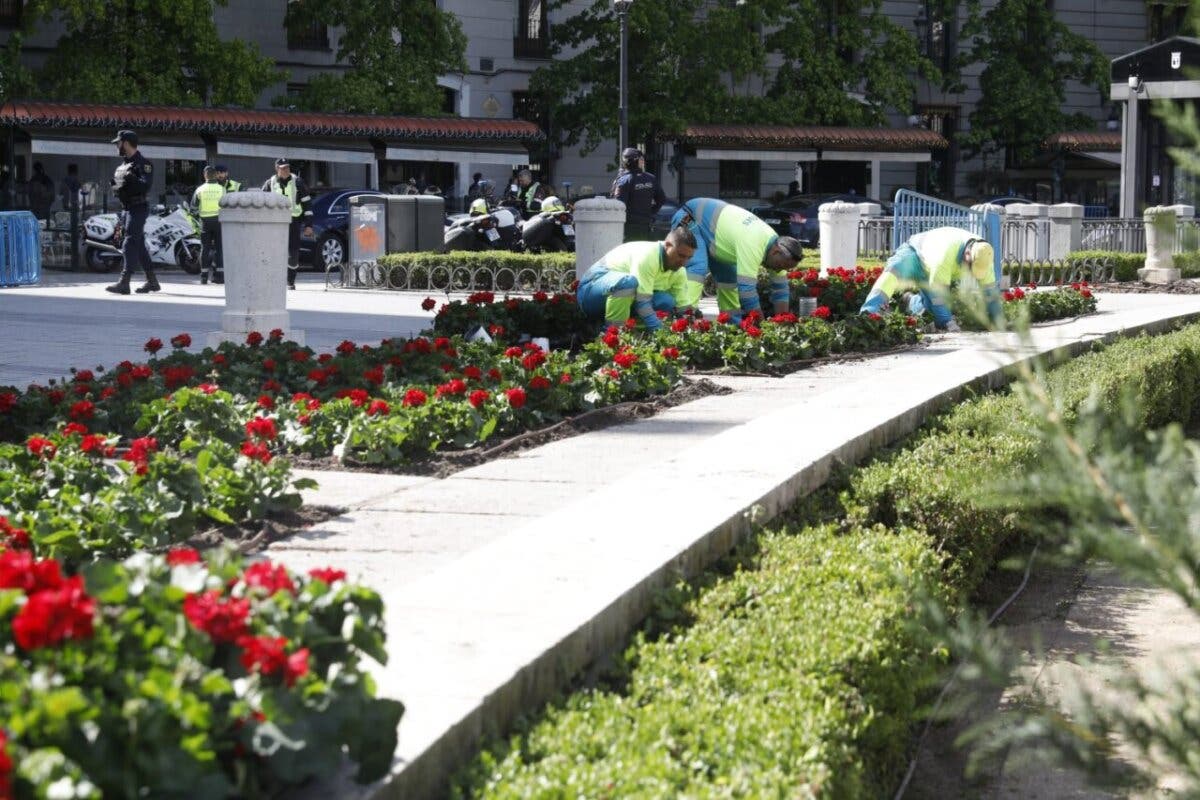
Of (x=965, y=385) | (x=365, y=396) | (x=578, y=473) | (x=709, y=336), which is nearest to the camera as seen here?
(x=578, y=473)

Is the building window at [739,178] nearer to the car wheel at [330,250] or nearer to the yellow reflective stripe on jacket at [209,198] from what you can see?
the car wheel at [330,250]

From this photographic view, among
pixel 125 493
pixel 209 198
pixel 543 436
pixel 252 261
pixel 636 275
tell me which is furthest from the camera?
pixel 209 198

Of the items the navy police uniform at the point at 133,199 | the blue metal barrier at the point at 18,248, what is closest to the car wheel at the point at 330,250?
the blue metal barrier at the point at 18,248


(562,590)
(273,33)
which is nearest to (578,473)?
(562,590)

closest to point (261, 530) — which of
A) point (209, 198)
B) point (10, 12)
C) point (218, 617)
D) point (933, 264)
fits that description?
point (218, 617)

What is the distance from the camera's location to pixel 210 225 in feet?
75.2

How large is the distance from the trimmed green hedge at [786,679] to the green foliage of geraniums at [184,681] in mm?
430

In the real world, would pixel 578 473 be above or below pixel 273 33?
below

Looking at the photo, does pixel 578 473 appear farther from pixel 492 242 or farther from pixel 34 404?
pixel 492 242

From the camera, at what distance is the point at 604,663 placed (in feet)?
14.4

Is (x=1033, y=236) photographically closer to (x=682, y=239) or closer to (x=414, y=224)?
(x=414, y=224)

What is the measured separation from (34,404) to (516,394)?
221 centimetres

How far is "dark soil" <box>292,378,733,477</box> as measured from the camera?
7.23 meters

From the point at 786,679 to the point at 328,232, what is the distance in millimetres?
23952
